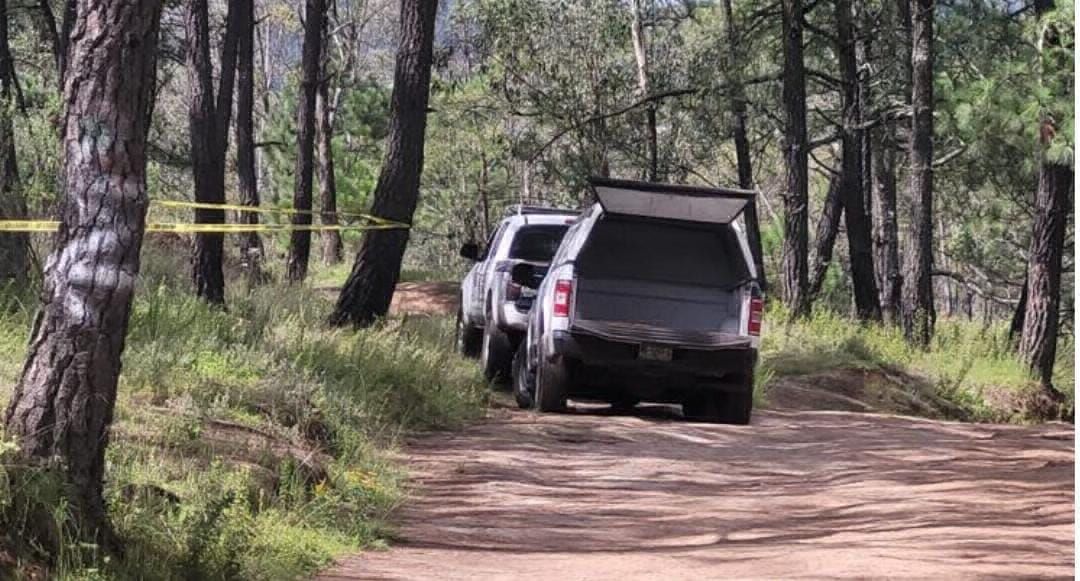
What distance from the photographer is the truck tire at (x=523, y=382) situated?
549 inches

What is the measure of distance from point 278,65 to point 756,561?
215 ft

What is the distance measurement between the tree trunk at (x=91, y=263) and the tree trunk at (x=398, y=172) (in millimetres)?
10259

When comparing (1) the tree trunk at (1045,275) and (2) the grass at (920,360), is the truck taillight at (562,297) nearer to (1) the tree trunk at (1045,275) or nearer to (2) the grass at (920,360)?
(2) the grass at (920,360)

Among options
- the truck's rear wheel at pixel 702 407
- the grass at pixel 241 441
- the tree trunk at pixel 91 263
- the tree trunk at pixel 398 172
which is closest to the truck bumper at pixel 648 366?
the truck's rear wheel at pixel 702 407

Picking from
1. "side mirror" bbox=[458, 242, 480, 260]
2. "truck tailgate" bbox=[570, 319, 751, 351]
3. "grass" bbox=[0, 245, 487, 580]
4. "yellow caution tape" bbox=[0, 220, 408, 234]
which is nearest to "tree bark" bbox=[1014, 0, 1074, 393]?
"side mirror" bbox=[458, 242, 480, 260]

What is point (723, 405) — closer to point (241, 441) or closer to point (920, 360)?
point (241, 441)

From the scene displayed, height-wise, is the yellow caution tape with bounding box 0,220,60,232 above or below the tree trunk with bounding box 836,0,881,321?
below

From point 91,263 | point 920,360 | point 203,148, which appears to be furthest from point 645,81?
point 91,263

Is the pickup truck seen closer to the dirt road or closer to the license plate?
the license plate

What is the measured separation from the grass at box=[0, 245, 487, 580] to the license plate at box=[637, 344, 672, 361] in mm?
1533

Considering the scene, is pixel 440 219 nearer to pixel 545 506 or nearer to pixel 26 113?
pixel 26 113

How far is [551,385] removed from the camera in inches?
515

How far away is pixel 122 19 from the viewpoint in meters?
5.89

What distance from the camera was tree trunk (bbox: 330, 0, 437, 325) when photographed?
1627 centimetres
